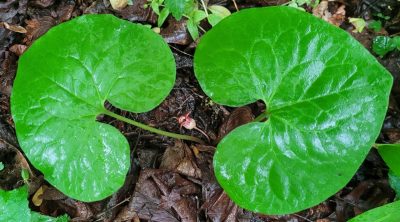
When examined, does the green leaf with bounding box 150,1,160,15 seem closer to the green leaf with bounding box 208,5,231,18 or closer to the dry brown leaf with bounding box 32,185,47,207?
the green leaf with bounding box 208,5,231,18

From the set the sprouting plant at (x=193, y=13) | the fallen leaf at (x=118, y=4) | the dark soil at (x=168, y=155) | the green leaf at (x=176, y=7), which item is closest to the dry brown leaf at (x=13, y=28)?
the dark soil at (x=168, y=155)

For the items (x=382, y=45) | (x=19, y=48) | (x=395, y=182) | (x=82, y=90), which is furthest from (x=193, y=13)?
(x=395, y=182)

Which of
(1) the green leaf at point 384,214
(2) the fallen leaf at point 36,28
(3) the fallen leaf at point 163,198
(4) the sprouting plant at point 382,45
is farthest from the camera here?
(4) the sprouting plant at point 382,45

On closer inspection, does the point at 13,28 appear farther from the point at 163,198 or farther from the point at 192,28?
the point at 163,198

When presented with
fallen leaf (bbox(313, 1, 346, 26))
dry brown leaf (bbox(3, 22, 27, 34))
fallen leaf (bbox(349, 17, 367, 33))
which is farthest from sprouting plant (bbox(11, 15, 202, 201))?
fallen leaf (bbox(349, 17, 367, 33))

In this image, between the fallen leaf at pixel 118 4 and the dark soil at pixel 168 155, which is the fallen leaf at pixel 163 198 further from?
the fallen leaf at pixel 118 4

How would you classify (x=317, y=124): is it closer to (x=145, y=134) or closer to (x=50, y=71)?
(x=145, y=134)

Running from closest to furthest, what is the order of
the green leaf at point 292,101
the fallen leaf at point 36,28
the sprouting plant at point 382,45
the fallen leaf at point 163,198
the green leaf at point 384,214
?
the green leaf at point 292,101, the green leaf at point 384,214, the fallen leaf at point 163,198, the fallen leaf at point 36,28, the sprouting plant at point 382,45
